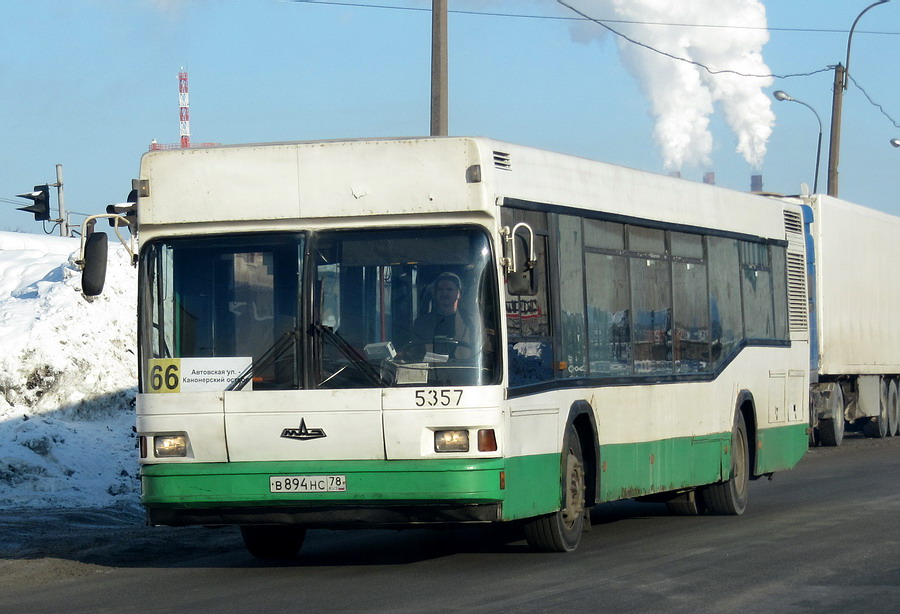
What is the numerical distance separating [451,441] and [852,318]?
19912 mm

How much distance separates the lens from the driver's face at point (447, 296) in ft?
33.7

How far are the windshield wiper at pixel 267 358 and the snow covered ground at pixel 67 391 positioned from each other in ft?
19.3

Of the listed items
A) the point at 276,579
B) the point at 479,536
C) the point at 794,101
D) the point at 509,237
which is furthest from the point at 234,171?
the point at 794,101

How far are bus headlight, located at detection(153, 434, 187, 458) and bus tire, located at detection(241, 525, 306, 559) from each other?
148cm

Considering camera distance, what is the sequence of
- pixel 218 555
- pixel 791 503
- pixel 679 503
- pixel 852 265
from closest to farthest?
pixel 218 555
pixel 679 503
pixel 791 503
pixel 852 265

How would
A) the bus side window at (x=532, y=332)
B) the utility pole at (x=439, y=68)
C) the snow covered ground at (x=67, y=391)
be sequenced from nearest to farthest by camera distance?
the bus side window at (x=532, y=332), the snow covered ground at (x=67, y=391), the utility pole at (x=439, y=68)

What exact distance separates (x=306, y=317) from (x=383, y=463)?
1.08 m

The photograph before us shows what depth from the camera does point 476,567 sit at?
11070 mm

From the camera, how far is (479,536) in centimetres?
1333

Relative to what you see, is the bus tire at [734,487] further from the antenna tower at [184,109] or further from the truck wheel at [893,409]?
the antenna tower at [184,109]

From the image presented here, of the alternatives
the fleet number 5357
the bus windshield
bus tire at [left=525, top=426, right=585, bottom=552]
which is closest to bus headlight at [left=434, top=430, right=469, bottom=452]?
the fleet number 5357

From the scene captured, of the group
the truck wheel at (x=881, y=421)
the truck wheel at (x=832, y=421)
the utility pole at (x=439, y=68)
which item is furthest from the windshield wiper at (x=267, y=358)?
the truck wheel at (x=881, y=421)

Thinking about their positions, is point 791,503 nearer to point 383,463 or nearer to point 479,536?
point 479,536

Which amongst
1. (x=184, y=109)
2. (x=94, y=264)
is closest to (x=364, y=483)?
(x=94, y=264)
